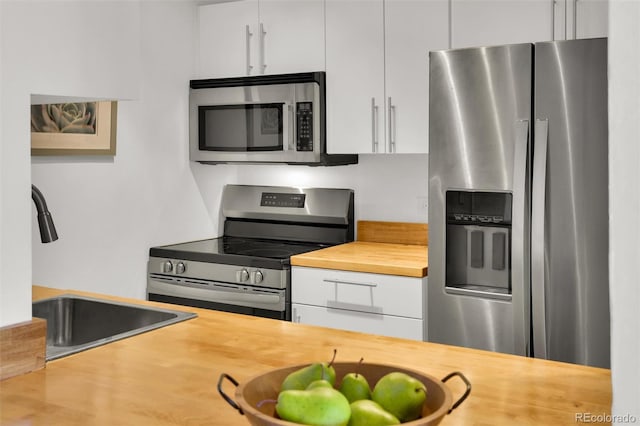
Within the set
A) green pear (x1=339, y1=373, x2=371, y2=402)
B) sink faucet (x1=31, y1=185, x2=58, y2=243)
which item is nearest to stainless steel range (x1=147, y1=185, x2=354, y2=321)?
sink faucet (x1=31, y1=185, x2=58, y2=243)

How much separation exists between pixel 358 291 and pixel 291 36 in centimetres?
143

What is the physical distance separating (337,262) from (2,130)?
1939 millimetres

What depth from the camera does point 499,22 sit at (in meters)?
3.12

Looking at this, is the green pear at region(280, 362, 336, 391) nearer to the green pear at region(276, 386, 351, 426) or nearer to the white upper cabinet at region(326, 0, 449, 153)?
the green pear at region(276, 386, 351, 426)

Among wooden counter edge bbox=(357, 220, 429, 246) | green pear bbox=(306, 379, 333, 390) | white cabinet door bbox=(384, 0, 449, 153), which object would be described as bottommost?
green pear bbox=(306, 379, 333, 390)

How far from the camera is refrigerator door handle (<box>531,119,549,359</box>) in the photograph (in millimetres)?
2600

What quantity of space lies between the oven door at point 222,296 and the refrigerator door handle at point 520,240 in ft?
3.76

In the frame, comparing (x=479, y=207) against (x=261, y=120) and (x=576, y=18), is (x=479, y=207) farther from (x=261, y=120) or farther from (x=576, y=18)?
(x=261, y=120)

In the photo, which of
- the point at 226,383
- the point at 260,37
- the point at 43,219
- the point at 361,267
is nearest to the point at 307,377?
the point at 226,383

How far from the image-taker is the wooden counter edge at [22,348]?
5.05 feet

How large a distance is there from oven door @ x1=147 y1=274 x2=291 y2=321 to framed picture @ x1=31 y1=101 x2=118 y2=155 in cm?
77

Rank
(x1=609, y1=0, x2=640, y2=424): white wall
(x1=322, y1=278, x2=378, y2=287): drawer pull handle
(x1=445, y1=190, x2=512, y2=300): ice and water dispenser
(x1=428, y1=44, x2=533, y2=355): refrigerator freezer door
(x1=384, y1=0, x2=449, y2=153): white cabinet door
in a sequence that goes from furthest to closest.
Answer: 1. (x1=384, y1=0, x2=449, y2=153): white cabinet door
2. (x1=322, y1=278, x2=378, y2=287): drawer pull handle
3. (x1=445, y1=190, x2=512, y2=300): ice and water dispenser
4. (x1=428, y1=44, x2=533, y2=355): refrigerator freezer door
5. (x1=609, y1=0, x2=640, y2=424): white wall

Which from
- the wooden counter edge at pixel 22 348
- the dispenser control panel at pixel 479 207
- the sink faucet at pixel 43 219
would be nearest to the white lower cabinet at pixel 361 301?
the dispenser control panel at pixel 479 207

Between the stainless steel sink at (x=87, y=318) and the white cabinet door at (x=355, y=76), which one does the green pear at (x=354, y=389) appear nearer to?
the stainless steel sink at (x=87, y=318)
